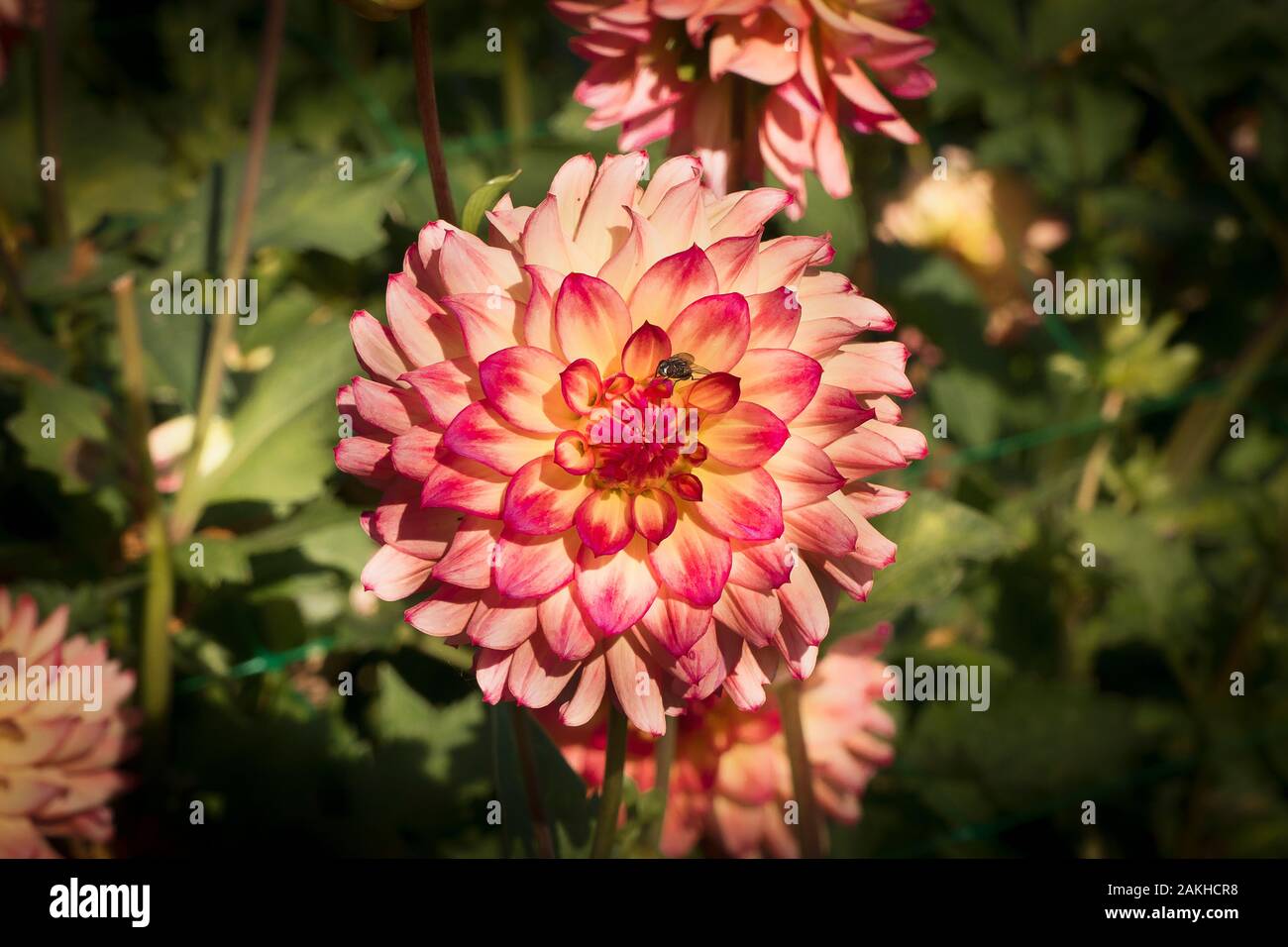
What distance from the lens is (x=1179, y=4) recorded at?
139cm

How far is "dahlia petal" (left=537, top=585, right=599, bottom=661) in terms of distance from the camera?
21.7 inches

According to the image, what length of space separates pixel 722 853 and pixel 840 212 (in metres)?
0.54

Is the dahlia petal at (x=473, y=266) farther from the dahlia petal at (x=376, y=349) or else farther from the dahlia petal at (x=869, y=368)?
the dahlia petal at (x=869, y=368)

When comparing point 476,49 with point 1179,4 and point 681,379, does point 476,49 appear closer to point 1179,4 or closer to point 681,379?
point 1179,4

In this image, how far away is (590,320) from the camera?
561 millimetres

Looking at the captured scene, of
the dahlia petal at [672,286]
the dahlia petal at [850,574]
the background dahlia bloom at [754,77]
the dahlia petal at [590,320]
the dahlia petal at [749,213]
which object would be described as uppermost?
the background dahlia bloom at [754,77]

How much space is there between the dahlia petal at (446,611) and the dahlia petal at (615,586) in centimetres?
→ 6

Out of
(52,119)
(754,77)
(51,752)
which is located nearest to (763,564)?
(754,77)

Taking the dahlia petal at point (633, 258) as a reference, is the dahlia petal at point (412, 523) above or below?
below

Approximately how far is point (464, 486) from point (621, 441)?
0.09 metres

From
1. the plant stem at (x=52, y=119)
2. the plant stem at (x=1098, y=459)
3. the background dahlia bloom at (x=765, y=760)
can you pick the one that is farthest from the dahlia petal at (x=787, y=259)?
the plant stem at (x=1098, y=459)

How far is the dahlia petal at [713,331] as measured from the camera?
55 centimetres

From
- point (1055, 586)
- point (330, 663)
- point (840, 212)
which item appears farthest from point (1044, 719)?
point (330, 663)

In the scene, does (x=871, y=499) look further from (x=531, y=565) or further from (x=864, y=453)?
(x=531, y=565)
